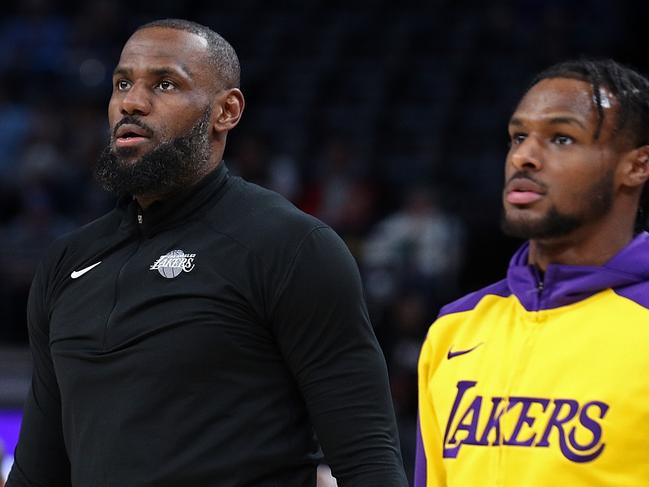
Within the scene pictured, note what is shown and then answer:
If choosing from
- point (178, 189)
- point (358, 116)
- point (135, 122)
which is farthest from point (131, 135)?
point (358, 116)

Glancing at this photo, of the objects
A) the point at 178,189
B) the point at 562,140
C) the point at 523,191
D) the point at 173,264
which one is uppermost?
the point at 562,140

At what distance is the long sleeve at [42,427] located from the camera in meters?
2.91

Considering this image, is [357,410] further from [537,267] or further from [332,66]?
[332,66]

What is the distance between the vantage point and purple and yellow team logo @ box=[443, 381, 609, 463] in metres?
2.51

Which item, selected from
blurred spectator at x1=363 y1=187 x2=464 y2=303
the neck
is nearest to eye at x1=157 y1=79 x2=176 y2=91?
the neck

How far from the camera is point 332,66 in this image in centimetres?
1132

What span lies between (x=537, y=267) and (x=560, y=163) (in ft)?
0.82

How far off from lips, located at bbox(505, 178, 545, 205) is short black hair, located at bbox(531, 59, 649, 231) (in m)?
0.16

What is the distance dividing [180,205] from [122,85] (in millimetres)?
297

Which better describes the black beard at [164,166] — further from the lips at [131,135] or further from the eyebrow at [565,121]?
the eyebrow at [565,121]

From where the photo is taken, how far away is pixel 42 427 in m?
2.92

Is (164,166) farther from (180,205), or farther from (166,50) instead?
(166,50)

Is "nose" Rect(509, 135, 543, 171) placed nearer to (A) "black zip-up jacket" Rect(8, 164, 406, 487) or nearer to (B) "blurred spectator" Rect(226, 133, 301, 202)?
(A) "black zip-up jacket" Rect(8, 164, 406, 487)

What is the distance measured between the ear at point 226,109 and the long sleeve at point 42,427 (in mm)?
524
